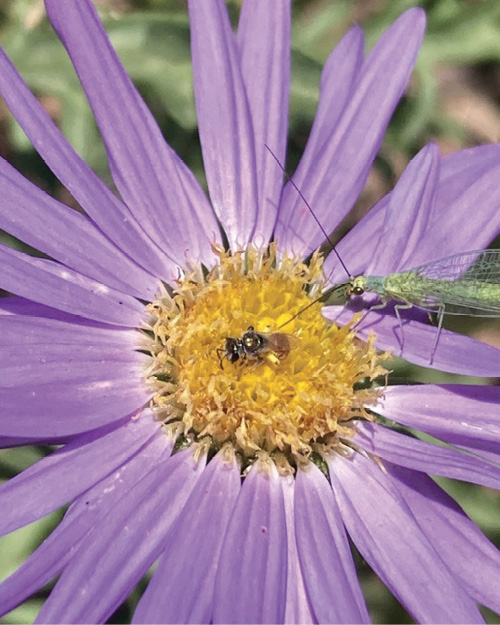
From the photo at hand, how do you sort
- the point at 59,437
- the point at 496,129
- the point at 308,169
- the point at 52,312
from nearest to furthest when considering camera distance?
the point at 59,437
the point at 52,312
the point at 308,169
the point at 496,129

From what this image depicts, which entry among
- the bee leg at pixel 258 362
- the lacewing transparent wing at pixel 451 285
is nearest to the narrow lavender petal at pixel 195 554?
the bee leg at pixel 258 362

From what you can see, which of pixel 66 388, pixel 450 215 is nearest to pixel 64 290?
pixel 66 388

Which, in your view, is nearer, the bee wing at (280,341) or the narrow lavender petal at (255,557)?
the narrow lavender petal at (255,557)

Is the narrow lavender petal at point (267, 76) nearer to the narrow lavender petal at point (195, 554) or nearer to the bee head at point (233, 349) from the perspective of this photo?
the bee head at point (233, 349)

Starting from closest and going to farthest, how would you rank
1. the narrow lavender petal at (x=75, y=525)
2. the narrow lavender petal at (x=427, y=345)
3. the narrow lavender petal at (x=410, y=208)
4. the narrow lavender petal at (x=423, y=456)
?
the narrow lavender petal at (x=75, y=525) → the narrow lavender petal at (x=423, y=456) → the narrow lavender petal at (x=427, y=345) → the narrow lavender petal at (x=410, y=208)

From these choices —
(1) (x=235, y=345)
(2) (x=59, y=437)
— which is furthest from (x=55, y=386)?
(1) (x=235, y=345)

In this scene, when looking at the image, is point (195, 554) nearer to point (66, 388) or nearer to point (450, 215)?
point (66, 388)

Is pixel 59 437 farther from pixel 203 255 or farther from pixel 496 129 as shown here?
pixel 496 129
